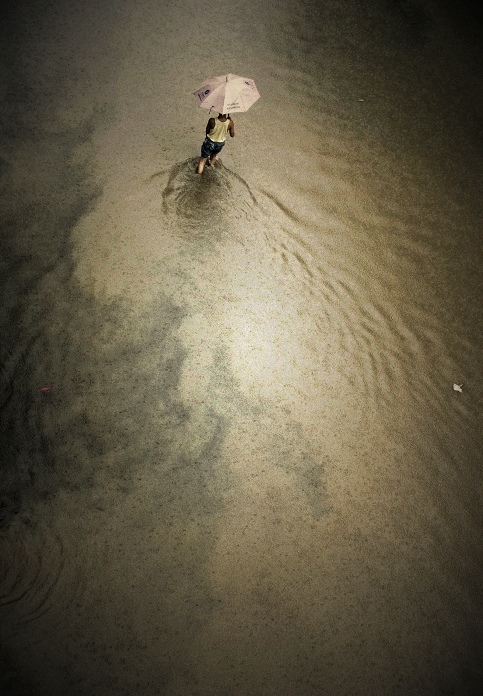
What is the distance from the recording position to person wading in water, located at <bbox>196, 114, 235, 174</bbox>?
457cm

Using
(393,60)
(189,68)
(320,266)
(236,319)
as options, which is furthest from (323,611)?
(393,60)

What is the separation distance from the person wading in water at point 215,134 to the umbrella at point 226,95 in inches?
11.0

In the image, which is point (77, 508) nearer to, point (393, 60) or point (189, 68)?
point (189, 68)

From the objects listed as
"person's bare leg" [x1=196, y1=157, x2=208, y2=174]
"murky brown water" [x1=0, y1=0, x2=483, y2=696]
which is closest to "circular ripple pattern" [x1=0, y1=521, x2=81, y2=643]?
"murky brown water" [x1=0, y1=0, x2=483, y2=696]

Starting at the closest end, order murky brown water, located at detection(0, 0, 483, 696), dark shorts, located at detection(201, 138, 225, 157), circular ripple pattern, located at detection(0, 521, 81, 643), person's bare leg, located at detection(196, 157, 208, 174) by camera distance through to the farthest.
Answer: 1. circular ripple pattern, located at detection(0, 521, 81, 643)
2. murky brown water, located at detection(0, 0, 483, 696)
3. dark shorts, located at detection(201, 138, 225, 157)
4. person's bare leg, located at detection(196, 157, 208, 174)

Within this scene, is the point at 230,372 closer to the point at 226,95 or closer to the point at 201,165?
the point at 201,165

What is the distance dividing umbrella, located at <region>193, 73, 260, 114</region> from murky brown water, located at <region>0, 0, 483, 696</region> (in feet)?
3.37

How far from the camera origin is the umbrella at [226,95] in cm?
421

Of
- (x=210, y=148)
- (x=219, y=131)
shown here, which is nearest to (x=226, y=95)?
(x=219, y=131)

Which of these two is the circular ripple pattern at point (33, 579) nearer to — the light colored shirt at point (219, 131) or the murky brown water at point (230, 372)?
the murky brown water at point (230, 372)

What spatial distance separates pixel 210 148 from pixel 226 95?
718 millimetres

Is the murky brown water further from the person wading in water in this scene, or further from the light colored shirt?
the light colored shirt

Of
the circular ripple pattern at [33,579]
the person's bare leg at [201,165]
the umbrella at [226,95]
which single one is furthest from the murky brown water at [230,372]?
the umbrella at [226,95]

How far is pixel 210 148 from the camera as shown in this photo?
4.86 metres
